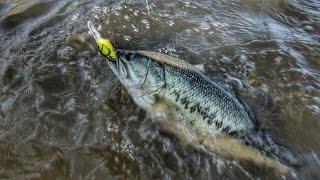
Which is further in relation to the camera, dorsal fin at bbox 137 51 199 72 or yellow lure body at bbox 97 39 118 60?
dorsal fin at bbox 137 51 199 72

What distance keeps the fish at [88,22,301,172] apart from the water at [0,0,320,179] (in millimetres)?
133

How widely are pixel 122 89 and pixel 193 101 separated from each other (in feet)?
3.20

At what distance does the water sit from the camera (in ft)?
11.5

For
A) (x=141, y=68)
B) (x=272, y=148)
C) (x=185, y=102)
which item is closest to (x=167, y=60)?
(x=141, y=68)

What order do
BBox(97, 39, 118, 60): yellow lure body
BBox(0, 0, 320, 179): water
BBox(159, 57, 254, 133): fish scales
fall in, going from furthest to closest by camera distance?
BBox(0, 0, 320, 179): water
BBox(159, 57, 254, 133): fish scales
BBox(97, 39, 118, 60): yellow lure body

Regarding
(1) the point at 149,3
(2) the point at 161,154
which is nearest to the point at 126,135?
(2) the point at 161,154

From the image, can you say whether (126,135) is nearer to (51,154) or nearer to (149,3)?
(51,154)

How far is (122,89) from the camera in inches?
163

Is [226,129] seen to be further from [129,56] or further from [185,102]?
[129,56]

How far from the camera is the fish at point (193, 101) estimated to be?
339cm

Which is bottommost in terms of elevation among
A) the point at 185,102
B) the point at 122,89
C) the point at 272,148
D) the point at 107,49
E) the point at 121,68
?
the point at 272,148

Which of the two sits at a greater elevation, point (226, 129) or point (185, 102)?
point (185, 102)

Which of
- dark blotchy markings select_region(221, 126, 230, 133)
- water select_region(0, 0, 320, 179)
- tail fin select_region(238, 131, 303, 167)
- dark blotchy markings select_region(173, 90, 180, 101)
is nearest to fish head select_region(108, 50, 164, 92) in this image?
dark blotchy markings select_region(173, 90, 180, 101)

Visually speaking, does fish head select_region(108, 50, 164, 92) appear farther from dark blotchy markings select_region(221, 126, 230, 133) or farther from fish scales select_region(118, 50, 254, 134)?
dark blotchy markings select_region(221, 126, 230, 133)
